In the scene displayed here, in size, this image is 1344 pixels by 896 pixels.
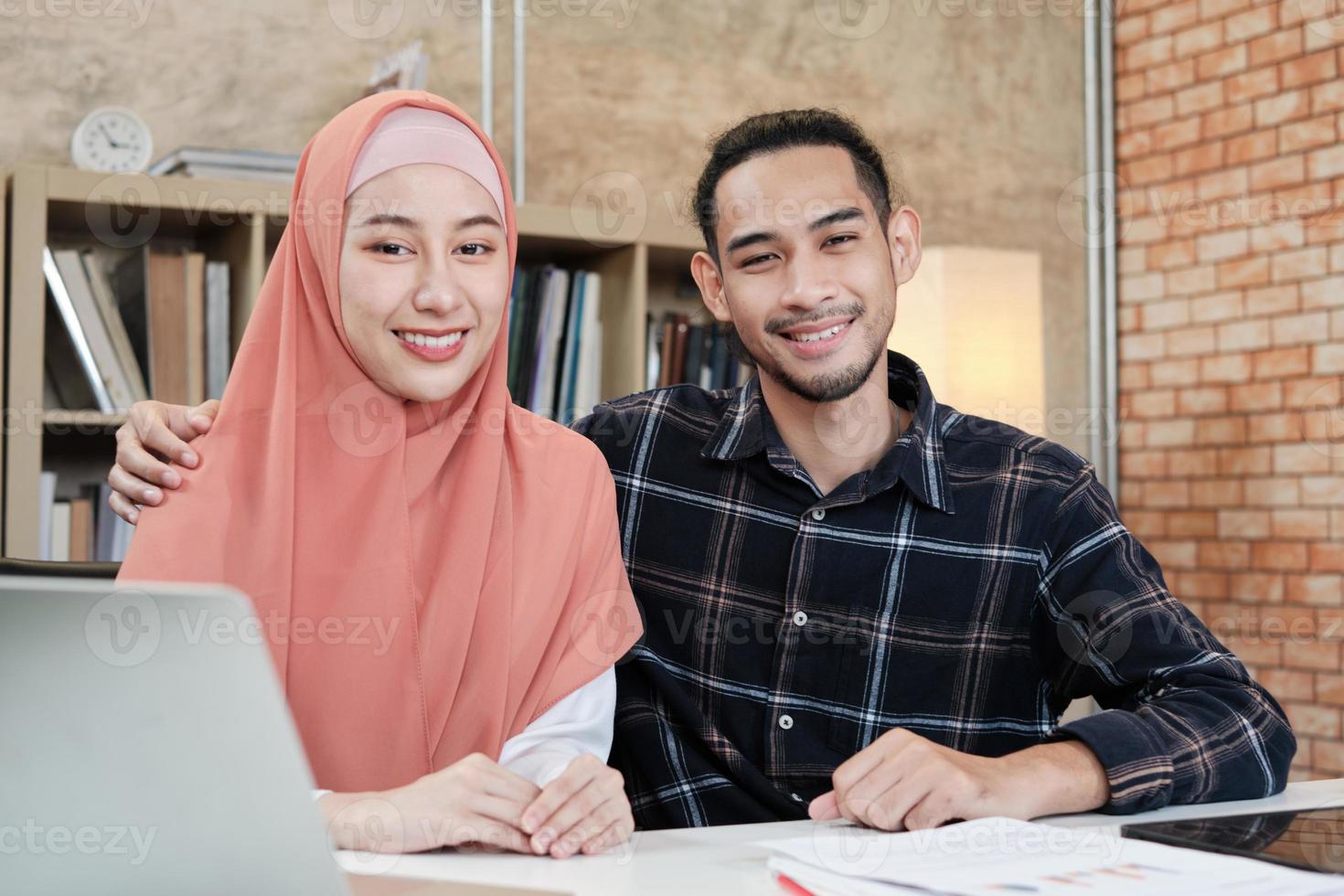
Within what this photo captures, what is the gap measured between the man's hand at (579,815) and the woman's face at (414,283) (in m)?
0.54

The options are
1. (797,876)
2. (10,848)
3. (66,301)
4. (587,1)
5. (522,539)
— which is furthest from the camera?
(587,1)

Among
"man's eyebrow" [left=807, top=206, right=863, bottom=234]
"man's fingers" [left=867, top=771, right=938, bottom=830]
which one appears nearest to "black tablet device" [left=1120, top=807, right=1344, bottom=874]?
"man's fingers" [left=867, top=771, right=938, bottom=830]

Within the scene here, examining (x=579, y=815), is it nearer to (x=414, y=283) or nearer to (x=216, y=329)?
(x=414, y=283)

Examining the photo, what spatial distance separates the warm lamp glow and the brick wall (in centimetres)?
71

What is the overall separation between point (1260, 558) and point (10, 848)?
10.7ft

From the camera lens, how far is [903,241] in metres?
1.96

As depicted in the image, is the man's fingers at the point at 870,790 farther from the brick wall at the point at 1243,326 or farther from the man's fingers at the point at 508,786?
the brick wall at the point at 1243,326

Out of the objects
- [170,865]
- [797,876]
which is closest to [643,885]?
[797,876]

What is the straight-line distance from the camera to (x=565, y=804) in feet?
3.43

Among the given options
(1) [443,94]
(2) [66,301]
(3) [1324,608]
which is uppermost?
(1) [443,94]

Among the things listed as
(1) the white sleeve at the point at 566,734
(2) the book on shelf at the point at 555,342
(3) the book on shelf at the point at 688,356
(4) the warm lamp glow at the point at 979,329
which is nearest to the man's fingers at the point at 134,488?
(1) the white sleeve at the point at 566,734

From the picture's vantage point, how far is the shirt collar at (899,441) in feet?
5.49

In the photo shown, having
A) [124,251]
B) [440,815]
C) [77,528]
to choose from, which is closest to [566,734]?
[440,815]

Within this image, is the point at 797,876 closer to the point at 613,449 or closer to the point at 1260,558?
the point at 613,449
